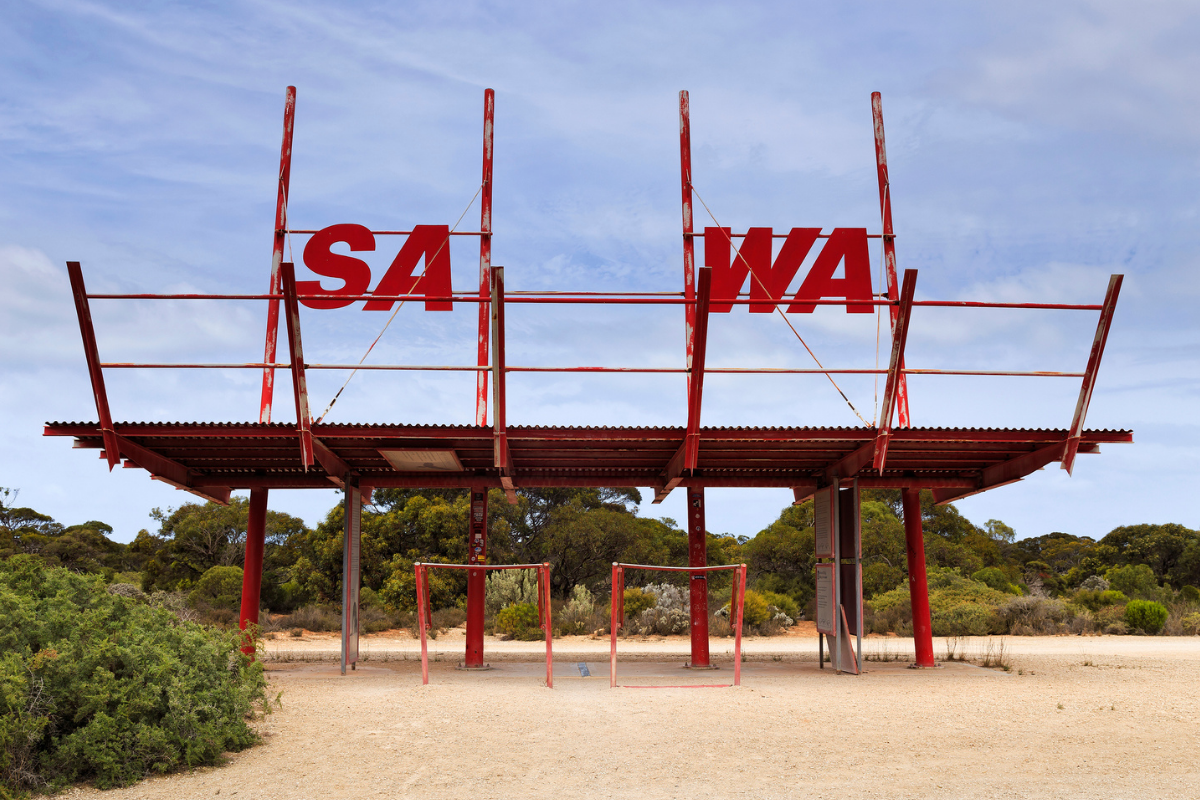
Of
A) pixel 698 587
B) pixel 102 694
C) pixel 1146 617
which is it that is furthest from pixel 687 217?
pixel 1146 617

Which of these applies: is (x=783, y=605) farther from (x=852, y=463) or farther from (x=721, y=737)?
(x=721, y=737)

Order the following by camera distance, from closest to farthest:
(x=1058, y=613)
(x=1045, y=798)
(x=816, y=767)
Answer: (x=1045, y=798) → (x=816, y=767) → (x=1058, y=613)

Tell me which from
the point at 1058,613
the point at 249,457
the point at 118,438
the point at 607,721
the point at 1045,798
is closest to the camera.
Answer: the point at 1045,798

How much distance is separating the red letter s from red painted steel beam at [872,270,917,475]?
8.07m

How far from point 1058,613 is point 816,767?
20.9m

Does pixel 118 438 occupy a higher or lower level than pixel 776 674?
higher

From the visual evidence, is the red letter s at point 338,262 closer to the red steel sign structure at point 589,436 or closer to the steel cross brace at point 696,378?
the red steel sign structure at point 589,436

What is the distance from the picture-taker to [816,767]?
24.5 feet

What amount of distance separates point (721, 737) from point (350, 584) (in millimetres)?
7213

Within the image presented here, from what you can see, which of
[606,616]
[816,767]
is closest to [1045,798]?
[816,767]

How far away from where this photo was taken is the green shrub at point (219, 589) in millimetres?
26719

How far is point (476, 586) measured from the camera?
14.7 metres

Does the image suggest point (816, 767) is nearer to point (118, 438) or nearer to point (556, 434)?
point (556, 434)

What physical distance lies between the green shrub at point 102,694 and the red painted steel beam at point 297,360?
11.3ft
